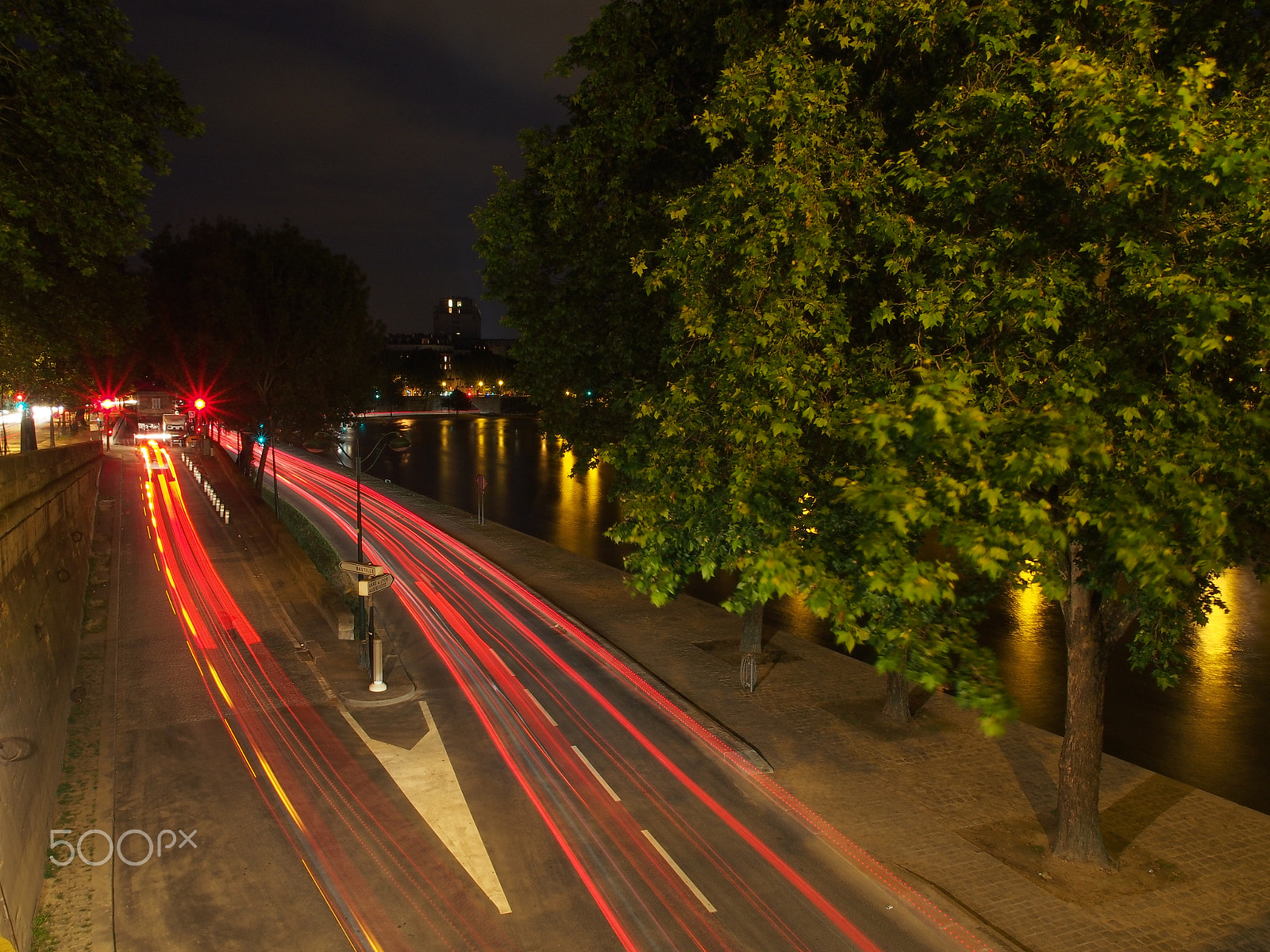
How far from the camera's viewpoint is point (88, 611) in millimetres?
20281

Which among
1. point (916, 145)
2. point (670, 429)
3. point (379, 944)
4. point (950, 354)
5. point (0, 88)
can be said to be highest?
point (0, 88)

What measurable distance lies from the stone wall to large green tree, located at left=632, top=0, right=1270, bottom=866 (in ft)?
23.6

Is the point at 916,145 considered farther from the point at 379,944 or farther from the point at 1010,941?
the point at 379,944

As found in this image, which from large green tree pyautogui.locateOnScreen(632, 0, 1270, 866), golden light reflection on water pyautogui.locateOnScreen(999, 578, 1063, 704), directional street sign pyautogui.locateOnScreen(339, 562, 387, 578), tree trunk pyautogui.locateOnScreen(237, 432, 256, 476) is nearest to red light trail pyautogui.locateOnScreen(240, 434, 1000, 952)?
directional street sign pyautogui.locateOnScreen(339, 562, 387, 578)

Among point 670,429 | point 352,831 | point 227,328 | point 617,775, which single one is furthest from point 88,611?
point 227,328

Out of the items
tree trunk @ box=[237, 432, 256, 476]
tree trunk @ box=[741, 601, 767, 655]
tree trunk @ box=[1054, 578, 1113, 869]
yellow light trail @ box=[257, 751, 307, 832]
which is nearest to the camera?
tree trunk @ box=[1054, 578, 1113, 869]

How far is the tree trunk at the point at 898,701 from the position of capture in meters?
14.1

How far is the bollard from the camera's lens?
1512 cm

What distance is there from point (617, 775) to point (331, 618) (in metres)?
11.1

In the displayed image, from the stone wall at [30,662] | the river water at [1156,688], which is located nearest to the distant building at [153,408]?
the river water at [1156,688]

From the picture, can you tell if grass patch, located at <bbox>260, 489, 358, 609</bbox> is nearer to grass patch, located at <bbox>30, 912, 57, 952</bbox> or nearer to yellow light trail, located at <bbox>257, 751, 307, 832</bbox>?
yellow light trail, located at <bbox>257, 751, 307, 832</bbox>

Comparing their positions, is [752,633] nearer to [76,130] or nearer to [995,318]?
[995,318]

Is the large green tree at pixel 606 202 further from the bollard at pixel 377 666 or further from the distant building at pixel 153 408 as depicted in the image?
the distant building at pixel 153 408

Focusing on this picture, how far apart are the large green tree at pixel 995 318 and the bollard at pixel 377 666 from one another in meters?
7.43
